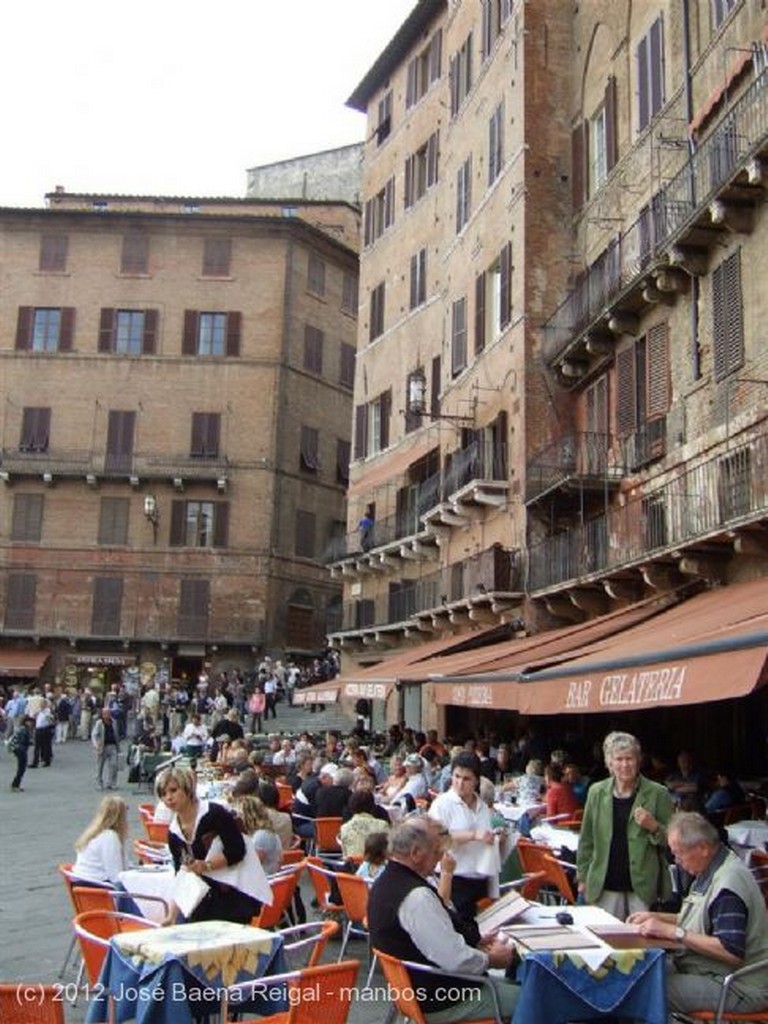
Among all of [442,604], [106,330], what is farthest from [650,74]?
[106,330]

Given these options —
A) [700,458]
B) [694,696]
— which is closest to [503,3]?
[700,458]

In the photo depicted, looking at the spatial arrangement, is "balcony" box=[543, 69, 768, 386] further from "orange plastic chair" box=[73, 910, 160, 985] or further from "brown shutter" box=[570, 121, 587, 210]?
"orange plastic chair" box=[73, 910, 160, 985]

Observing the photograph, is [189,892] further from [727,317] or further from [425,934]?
[727,317]

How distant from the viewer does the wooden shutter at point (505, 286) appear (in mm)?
22719

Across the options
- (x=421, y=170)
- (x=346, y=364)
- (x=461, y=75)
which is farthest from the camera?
(x=346, y=364)

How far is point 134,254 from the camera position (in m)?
43.9

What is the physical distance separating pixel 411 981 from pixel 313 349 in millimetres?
40767

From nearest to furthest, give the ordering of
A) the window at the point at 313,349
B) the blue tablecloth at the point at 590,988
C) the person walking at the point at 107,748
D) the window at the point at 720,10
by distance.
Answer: the blue tablecloth at the point at 590,988
the window at the point at 720,10
the person walking at the point at 107,748
the window at the point at 313,349

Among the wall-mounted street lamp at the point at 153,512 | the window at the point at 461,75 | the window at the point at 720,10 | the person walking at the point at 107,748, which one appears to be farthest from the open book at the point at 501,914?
the wall-mounted street lamp at the point at 153,512

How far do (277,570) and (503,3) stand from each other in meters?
22.9

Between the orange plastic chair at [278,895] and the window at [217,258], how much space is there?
126ft

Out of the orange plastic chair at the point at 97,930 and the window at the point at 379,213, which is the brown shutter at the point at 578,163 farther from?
the orange plastic chair at the point at 97,930

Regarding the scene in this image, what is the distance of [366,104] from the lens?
35.8 m

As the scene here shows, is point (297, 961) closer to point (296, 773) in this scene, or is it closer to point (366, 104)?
point (296, 773)
